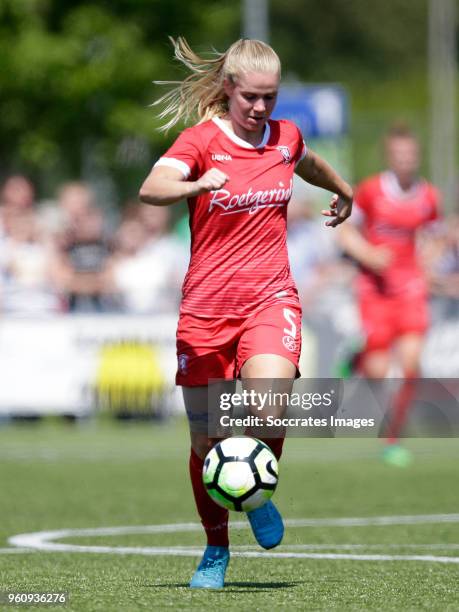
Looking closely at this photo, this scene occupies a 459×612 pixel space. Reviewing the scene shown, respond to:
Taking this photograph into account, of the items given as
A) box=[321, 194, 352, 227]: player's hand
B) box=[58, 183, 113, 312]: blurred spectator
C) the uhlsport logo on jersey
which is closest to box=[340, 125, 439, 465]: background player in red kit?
box=[58, 183, 113, 312]: blurred spectator

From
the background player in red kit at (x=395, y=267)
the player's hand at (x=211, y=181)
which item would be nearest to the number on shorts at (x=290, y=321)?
the player's hand at (x=211, y=181)

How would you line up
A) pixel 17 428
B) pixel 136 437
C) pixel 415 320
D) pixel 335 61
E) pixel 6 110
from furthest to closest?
pixel 335 61
pixel 6 110
pixel 17 428
pixel 136 437
pixel 415 320

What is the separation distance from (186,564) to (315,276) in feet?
32.1

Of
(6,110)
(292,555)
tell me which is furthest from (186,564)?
(6,110)

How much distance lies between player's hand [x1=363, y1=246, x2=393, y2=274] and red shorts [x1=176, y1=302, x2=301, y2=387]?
646 centimetres

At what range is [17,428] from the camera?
17.0 metres

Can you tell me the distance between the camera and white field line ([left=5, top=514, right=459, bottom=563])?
26.2 ft

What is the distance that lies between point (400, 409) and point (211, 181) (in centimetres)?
792

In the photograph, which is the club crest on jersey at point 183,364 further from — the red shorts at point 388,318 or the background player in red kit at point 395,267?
the red shorts at point 388,318

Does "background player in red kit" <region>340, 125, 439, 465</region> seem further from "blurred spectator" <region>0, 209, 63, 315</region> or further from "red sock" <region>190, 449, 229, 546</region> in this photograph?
"red sock" <region>190, 449, 229, 546</region>

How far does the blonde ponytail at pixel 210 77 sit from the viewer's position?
698 centimetres

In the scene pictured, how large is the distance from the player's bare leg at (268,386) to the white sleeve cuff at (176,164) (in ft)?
2.67

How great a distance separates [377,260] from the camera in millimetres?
13547

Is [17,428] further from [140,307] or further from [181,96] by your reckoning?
[181,96]
